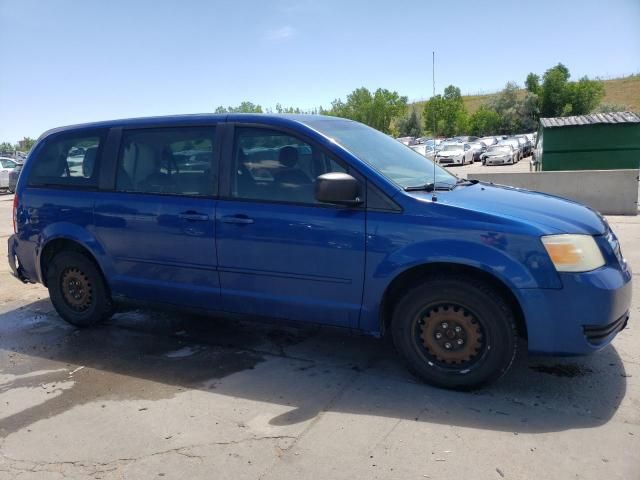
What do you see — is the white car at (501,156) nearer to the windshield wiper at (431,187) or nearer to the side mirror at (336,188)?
the windshield wiper at (431,187)

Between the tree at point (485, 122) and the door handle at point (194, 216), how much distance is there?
8532 cm

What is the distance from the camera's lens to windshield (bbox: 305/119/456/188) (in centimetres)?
379

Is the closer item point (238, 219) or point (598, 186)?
point (238, 219)

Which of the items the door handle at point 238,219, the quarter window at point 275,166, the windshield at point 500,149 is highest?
the windshield at point 500,149

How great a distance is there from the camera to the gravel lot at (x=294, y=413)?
2.77 metres

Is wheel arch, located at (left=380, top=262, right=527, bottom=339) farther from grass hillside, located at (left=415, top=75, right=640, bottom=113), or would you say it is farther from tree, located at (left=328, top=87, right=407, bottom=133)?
grass hillside, located at (left=415, top=75, right=640, bottom=113)

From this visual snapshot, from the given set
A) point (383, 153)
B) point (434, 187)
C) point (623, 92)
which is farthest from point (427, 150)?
point (623, 92)

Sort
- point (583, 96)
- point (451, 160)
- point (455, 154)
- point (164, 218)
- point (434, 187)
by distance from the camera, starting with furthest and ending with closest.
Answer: point (583, 96) → point (455, 154) → point (451, 160) → point (164, 218) → point (434, 187)

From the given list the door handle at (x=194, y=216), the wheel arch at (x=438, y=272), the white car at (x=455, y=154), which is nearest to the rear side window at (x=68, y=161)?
the door handle at (x=194, y=216)

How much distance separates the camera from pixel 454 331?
345cm

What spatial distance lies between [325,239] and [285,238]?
31 centimetres

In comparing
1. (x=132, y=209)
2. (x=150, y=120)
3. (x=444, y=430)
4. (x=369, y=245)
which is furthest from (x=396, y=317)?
(x=150, y=120)

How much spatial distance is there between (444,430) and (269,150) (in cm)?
223

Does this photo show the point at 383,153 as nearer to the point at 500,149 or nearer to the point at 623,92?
the point at 500,149
